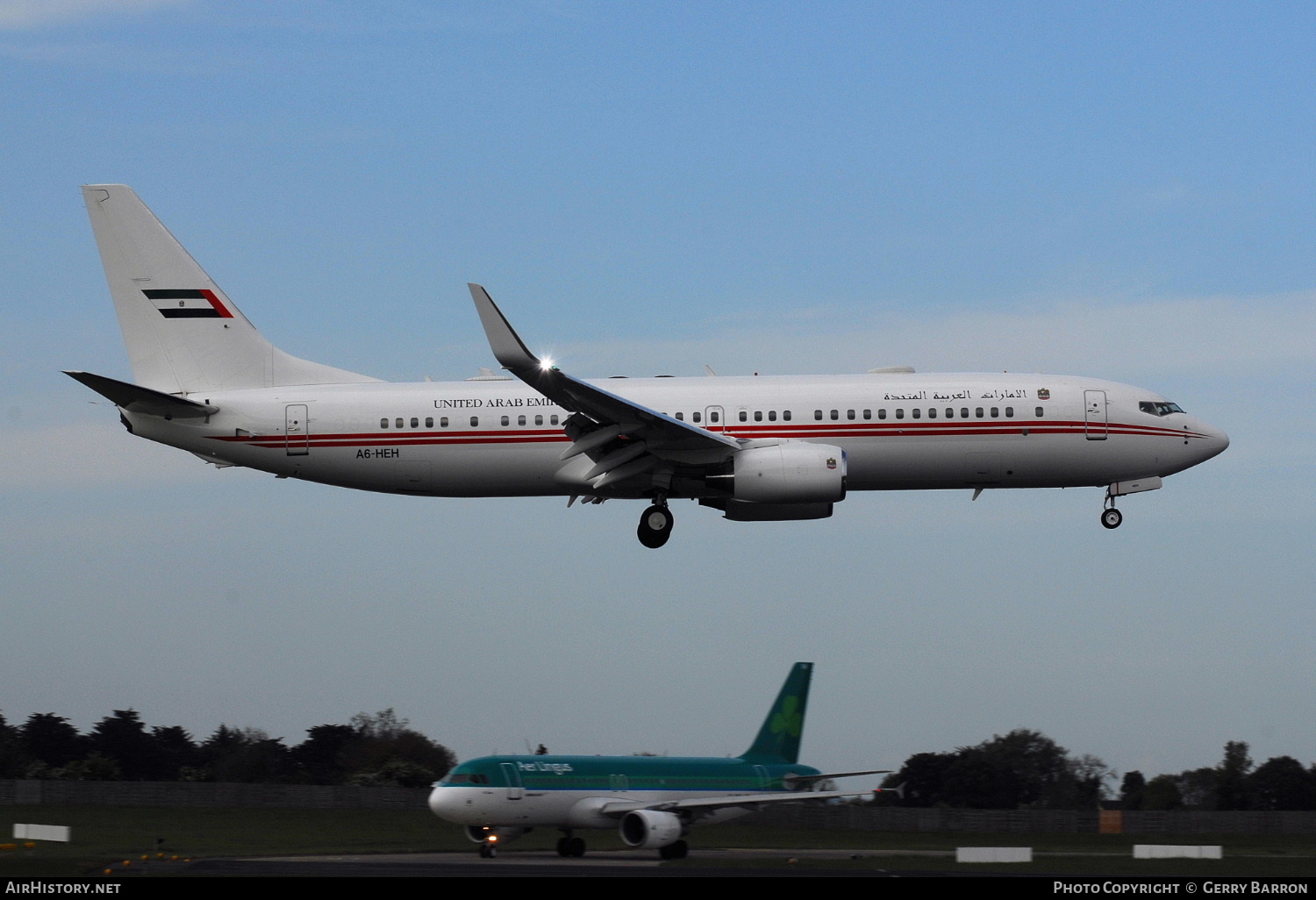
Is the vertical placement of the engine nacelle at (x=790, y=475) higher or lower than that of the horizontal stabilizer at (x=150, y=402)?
lower

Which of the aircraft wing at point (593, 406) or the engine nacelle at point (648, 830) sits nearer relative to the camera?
the aircraft wing at point (593, 406)

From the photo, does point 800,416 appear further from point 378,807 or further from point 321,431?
point 378,807

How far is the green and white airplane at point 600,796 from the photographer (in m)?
41.2

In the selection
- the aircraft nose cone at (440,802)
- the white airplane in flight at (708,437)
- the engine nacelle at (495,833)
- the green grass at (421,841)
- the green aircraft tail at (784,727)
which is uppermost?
the white airplane in flight at (708,437)

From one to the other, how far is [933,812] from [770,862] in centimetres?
2535

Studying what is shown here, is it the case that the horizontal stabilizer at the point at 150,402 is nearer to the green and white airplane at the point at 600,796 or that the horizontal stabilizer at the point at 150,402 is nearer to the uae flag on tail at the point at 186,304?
the uae flag on tail at the point at 186,304

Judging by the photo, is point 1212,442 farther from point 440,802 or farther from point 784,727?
point 440,802

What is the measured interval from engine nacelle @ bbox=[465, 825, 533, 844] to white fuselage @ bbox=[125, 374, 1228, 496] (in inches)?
353

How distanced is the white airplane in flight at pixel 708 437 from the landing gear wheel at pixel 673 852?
7964 mm

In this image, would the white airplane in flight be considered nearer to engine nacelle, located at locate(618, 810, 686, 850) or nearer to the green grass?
engine nacelle, located at locate(618, 810, 686, 850)

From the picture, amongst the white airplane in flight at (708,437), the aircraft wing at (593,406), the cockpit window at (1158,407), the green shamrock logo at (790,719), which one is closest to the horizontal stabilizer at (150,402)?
the white airplane in flight at (708,437)

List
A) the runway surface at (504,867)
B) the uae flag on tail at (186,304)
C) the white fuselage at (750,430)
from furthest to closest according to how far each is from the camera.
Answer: the uae flag on tail at (186,304), the white fuselage at (750,430), the runway surface at (504,867)
